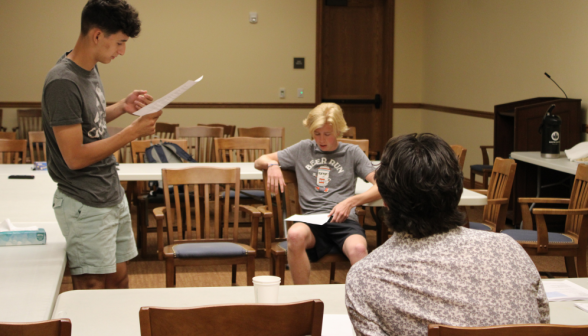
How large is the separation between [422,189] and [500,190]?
2652 mm

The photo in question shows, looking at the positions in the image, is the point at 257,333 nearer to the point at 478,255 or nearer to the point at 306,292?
the point at 478,255

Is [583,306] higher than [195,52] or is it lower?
lower

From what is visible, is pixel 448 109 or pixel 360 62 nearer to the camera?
pixel 448 109

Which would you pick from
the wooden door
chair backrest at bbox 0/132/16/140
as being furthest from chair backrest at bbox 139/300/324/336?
the wooden door

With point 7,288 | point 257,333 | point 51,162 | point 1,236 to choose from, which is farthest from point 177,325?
point 1,236

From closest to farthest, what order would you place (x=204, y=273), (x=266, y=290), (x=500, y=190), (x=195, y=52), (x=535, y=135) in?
(x=266, y=290) < (x=500, y=190) < (x=204, y=273) < (x=535, y=135) < (x=195, y=52)

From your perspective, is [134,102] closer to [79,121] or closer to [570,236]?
[79,121]

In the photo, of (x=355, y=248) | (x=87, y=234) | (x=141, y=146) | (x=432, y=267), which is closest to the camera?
(x=432, y=267)

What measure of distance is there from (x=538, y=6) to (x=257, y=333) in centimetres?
539

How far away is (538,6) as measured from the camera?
5641 mm

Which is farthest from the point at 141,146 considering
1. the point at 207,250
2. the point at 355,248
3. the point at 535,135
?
the point at 535,135

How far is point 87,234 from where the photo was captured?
198cm

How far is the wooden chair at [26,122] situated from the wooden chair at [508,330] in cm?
760

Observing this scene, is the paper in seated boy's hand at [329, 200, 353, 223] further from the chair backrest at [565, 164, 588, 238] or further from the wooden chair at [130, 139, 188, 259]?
the wooden chair at [130, 139, 188, 259]
